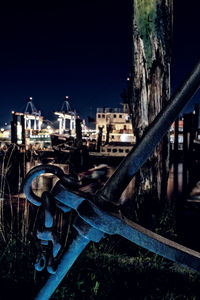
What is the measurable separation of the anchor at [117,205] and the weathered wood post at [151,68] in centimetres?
207

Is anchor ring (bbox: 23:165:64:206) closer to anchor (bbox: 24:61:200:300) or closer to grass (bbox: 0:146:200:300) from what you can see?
anchor (bbox: 24:61:200:300)

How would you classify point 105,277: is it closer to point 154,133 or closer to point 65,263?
point 65,263

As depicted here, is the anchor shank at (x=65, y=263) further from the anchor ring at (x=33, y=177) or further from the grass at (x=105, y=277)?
the grass at (x=105, y=277)

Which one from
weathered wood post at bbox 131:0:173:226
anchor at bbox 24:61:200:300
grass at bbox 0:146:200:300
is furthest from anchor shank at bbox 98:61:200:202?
weathered wood post at bbox 131:0:173:226

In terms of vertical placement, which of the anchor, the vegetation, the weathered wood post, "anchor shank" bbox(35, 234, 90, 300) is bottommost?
the vegetation

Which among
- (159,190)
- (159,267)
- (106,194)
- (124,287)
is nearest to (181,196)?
(159,190)

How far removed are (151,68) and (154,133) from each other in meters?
2.34

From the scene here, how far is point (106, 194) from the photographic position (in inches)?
34.5

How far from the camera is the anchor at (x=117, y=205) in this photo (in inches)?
33.3

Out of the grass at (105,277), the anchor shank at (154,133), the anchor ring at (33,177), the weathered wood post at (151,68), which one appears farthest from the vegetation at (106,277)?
the anchor shank at (154,133)

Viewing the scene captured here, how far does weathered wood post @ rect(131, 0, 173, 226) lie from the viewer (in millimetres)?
2881

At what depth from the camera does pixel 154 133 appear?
0.85 m

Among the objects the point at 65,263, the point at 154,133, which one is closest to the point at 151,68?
the point at 154,133

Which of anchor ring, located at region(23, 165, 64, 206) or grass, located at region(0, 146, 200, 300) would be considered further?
grass, located at region(0, 146, 200, 300)
